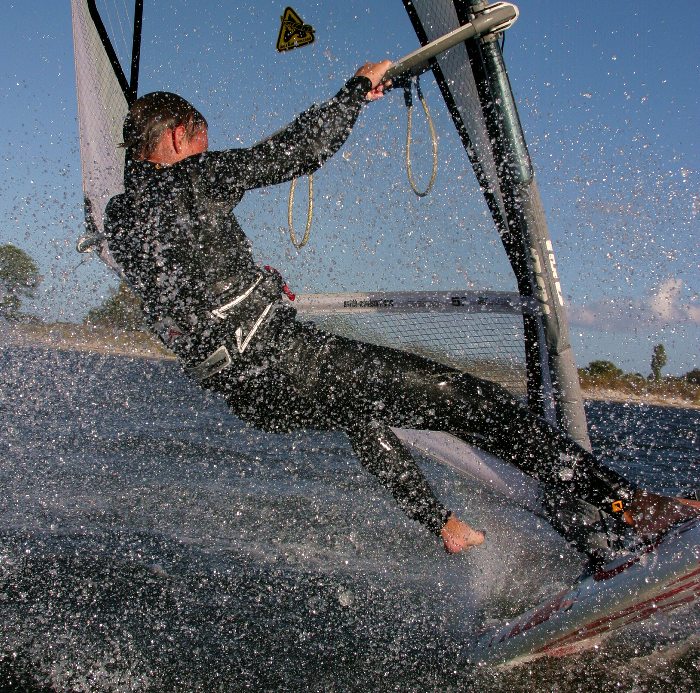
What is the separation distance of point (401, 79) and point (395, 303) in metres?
1.82

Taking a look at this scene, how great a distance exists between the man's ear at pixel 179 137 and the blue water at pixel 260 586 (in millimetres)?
2077

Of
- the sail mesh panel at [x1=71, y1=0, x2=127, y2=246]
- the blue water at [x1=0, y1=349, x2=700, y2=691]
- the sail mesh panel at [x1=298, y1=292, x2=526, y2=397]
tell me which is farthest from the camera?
the sail mesh panel at [x1=71, y1=0, x2=127, y2=246]

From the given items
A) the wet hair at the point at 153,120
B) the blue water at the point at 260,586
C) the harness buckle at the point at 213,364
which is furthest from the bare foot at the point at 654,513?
the wet hair at the point at 153,120

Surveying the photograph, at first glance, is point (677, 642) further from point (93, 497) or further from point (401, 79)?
point (93, 497)

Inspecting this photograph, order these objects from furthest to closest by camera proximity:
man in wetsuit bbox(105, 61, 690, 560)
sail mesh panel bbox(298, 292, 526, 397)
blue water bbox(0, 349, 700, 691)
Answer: sail mesh panel bbox(298, 292, 526, 397), man in wetsuit bbox(105, 61, 690, 560), blue water bbox(0, 349, 700, 691)

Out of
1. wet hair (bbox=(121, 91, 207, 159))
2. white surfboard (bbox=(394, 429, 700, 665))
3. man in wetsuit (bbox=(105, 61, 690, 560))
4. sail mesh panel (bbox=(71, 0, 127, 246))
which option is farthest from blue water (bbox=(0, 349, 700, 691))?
sail mesh panel (bbox=(71, 0, 127, 246))

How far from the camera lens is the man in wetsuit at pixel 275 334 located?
10.4 feet

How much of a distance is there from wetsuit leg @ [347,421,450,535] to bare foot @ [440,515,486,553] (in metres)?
0.04

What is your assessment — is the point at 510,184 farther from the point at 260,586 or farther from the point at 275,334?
the point at 260,586

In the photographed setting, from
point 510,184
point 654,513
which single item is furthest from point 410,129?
point 654,513

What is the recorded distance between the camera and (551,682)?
2.91 m

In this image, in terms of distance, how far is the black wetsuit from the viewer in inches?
125

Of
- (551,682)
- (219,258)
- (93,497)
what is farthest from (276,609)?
(93,497)

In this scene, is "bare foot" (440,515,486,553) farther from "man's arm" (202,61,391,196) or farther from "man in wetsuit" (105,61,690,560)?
"man's arm" (202,61,391,196)
